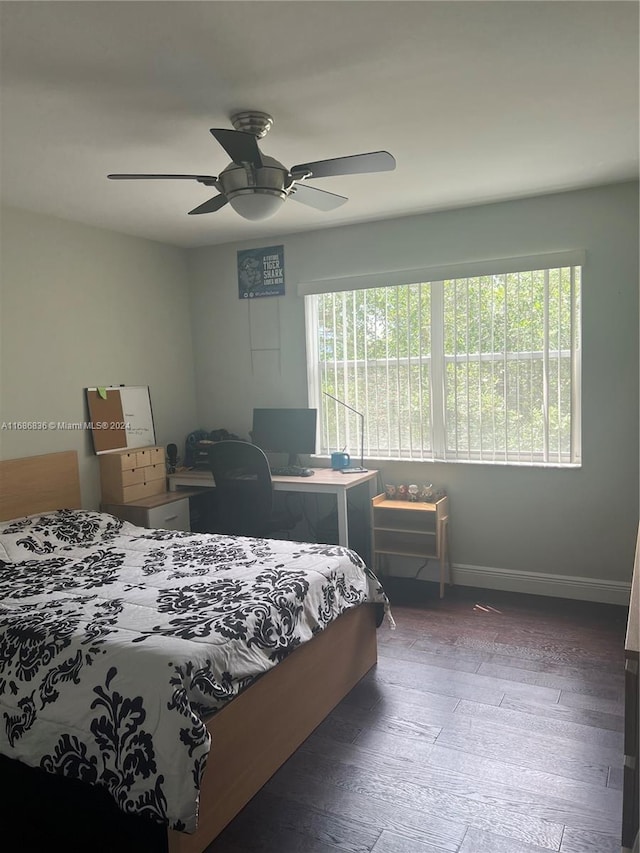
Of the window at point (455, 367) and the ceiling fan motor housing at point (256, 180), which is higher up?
the ceiling fan motor housing at point (256, 180)

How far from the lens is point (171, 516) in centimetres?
423

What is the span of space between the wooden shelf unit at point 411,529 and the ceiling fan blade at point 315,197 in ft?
6.51

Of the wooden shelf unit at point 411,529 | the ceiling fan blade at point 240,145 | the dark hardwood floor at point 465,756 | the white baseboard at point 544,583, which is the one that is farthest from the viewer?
the wooden shelf unit at point 411,529

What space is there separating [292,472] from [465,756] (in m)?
2.25

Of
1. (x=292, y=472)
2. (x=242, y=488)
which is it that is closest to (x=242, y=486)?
(x=242, y=488)

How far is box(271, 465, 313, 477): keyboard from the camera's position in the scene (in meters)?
4.21

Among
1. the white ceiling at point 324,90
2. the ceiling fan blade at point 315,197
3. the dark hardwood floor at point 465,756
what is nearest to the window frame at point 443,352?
the white ceiling at point 324,90

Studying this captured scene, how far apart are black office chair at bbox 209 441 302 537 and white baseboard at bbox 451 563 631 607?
1373 millimetres

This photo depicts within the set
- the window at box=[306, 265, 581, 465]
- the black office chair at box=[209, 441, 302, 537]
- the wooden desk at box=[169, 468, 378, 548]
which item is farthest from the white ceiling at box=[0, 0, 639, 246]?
the wooden desk at box=[169, 468, 378, 548]

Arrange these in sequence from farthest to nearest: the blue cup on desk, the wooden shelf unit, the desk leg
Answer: the blue cup on desk
the wooden shelf unit
the desk leg

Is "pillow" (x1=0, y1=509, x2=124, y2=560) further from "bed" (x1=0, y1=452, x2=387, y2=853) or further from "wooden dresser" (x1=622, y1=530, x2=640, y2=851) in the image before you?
"wooden dresser" (x1=622, y1=530, x2=640, y2=851)

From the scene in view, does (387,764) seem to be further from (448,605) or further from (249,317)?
(249,317)

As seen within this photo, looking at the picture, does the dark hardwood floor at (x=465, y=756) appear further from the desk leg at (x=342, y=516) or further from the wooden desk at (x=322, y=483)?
the wooden desk at (x=322, y=483)

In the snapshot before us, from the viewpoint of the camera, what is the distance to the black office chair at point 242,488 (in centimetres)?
379
